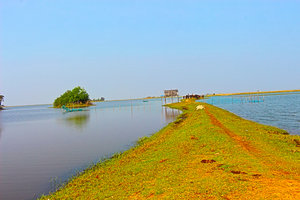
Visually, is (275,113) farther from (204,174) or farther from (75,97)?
(75,97)

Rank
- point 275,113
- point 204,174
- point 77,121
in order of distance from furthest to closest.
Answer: point 77,121, point 275,113, point 204,174

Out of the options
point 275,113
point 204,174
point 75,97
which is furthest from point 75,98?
point 204,174

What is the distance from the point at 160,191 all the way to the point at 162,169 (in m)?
3.12

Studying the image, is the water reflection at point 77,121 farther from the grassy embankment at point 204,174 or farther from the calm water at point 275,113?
the calm water at point 275,113

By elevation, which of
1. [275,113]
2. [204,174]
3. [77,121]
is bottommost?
[77,121]

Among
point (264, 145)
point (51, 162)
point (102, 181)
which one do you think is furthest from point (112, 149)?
point (264, 145)

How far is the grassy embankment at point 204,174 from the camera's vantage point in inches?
291

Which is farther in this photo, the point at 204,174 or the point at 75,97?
the point at 75,97

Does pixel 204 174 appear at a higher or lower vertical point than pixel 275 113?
higher

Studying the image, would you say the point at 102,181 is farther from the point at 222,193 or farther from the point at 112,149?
the point at 112,149

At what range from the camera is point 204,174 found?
30.6 ft

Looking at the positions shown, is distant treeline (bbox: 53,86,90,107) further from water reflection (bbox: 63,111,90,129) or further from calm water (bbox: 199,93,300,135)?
calm water (bbox: 199,93,300,135)

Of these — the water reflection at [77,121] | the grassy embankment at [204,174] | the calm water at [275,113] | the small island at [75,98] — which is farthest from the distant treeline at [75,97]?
the grassy embankment at [204,174]

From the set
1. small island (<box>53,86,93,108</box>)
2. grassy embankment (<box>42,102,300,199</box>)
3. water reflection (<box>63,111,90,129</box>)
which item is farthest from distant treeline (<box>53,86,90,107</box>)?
grassy embankment (<box>42,102,300,199</box>)
